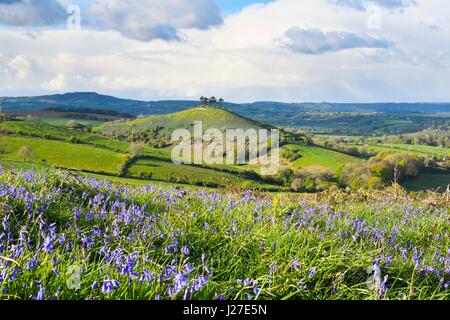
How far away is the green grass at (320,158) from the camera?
4257 inches

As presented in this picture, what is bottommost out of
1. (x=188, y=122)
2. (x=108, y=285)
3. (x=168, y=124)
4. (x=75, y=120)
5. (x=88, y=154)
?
(x=88, y=154)

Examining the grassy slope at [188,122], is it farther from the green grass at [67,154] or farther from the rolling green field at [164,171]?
the rolling green field at [164,171]

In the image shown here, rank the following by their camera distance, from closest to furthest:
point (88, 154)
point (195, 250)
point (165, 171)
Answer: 1. point (195, 250)
2. point (165, 171)
3. point (88, 154)

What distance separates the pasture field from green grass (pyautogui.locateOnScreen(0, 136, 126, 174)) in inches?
3350

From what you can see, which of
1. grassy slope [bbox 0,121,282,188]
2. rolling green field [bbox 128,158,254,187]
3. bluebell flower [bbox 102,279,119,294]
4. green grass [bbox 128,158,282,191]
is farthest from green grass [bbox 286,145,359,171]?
bluebell flower [bbox 102,279,119,294]

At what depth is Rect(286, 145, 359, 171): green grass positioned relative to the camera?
108131 mm

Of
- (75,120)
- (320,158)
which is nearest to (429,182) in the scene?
(320,158)

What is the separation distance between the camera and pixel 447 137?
6265 inches

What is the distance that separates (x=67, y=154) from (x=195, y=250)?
342 ft

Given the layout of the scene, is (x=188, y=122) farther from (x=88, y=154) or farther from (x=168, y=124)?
(x=88, y=154)

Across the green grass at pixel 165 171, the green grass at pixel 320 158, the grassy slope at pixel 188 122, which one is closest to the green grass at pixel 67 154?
the green grass at pixel 165 171

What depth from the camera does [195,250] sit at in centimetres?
540

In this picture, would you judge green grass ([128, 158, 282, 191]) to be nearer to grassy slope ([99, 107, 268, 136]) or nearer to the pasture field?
grassy slope ([99, 107, 268, 136])

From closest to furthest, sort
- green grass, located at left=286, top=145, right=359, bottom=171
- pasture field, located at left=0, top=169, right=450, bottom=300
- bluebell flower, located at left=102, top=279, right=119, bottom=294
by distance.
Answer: bluebell flower, located at left=102, top=279, right=119, bottom=294 → pasture field, located at left=0, top=169, right=450, bottom=300 → green grass, located at left=286, top=145, right=359, bottom=171
